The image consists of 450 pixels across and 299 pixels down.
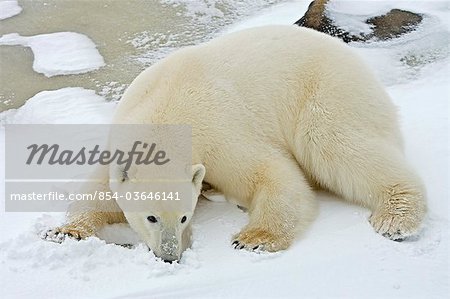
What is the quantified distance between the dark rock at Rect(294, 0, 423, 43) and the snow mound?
2.48 meters

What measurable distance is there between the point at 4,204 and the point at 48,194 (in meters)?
0.29

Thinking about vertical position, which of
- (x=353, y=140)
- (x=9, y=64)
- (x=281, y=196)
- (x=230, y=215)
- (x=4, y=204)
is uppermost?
(x=353, y=140)

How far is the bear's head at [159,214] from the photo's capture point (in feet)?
10.8

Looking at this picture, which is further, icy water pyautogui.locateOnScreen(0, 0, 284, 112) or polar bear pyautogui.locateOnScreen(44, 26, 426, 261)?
icy water pyautogui.locateOnScreen(0, 0, 284, 112)

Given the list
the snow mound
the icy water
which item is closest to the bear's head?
the snow mound

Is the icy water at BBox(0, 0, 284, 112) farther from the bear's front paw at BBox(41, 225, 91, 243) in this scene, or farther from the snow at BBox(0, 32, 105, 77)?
the bear's front paw at BBox(41, 225, 91, 243)

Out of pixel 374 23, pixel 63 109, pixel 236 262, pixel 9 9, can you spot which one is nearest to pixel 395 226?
pixel 236 262

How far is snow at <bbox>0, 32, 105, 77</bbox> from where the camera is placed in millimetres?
6773

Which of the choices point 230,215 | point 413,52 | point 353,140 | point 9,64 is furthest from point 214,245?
point 9,64

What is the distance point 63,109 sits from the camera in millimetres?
5664

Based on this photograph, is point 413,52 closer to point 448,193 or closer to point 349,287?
point 448,193

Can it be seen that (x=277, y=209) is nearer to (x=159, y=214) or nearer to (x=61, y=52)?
(x=159, y=214)

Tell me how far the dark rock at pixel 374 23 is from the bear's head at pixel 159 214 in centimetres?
377

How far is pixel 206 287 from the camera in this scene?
10.3 ft
